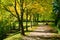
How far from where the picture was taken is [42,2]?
27.8 meters

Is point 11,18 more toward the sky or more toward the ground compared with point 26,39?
more toward the sky

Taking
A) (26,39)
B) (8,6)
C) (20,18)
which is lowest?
(26,39)

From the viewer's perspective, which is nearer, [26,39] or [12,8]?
[26,39]

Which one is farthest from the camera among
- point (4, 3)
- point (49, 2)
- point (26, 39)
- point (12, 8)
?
point (12, 8)

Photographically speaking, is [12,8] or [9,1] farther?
[12,8]

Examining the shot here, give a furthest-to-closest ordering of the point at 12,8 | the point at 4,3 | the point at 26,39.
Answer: the point at 12,8
the point at 4,3
the point at 26,39

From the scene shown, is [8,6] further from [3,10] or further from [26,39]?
[26,39]

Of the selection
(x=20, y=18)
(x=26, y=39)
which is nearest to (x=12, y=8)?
(x=20, y=18)

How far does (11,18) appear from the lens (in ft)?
93.8

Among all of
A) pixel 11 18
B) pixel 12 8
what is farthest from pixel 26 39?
pixel 12 8

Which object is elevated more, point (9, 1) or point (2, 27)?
point (9, 1)

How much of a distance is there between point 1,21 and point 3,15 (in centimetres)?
428

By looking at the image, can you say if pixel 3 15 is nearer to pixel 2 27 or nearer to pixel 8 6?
pixel 8 6

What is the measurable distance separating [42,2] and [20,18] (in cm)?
400
